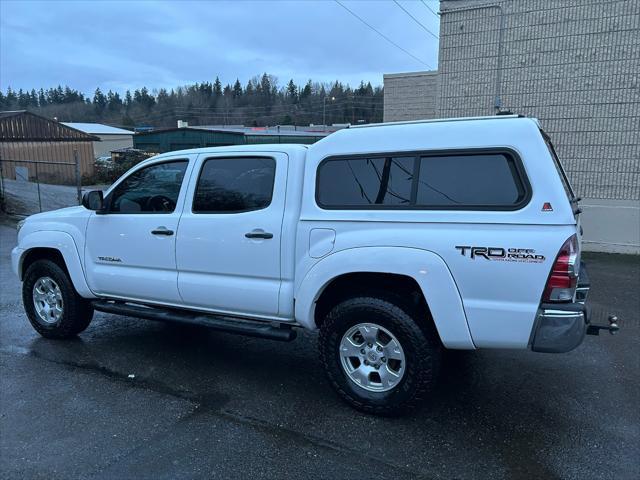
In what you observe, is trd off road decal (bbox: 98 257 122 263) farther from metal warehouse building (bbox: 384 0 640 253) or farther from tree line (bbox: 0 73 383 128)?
tree line (bbox: 0 73 383 128)

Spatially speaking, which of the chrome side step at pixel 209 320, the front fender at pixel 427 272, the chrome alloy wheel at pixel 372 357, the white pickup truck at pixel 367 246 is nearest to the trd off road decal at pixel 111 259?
the white pickup truck at pixel 367 246

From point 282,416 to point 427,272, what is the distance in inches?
59.5

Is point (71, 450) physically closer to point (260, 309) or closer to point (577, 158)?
point (260, 309)

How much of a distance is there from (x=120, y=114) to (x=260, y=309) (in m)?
110

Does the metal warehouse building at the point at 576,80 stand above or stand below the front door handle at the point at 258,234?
above

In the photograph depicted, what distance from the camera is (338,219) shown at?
3885 mm

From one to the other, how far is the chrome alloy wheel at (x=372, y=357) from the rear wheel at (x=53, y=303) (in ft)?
10.0

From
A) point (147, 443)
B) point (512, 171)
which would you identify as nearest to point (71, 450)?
point (147, 443)

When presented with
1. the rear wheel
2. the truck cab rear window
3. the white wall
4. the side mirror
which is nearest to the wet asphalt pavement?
the rear wheel

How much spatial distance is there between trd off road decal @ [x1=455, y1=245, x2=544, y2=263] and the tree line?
7161 centimetres

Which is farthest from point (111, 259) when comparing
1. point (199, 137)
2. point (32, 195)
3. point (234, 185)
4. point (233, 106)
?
point (233, 106)

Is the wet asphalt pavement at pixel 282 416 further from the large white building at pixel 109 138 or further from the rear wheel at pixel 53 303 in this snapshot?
the large white building at pixel 109 138

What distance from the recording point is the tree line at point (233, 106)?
262ft

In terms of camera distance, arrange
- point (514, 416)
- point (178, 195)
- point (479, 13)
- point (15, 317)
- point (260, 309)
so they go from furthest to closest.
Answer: point (479, 13), point (15, 317), point (178, 195), point (260, 309), point (514, 416)
